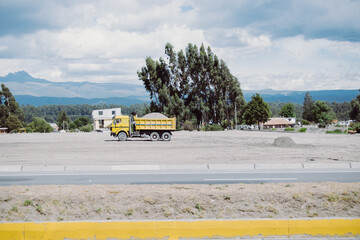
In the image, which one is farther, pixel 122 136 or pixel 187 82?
pixel 187 82

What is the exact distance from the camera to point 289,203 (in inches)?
296

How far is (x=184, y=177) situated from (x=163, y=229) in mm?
6843

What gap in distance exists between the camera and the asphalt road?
488 inches

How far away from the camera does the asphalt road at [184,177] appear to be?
488 inches

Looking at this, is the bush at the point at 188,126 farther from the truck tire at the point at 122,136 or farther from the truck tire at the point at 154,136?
the truck tire at the point at 122,136

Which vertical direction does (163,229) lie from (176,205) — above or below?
below

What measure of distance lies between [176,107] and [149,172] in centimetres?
4213

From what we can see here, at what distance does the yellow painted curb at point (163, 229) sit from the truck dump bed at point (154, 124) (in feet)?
90.3

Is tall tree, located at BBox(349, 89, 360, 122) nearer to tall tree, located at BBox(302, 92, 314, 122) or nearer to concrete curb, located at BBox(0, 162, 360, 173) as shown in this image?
tall tree, located at BBox(302, 92, 314, 122)

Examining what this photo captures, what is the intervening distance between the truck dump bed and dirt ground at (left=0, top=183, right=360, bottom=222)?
25945 mm

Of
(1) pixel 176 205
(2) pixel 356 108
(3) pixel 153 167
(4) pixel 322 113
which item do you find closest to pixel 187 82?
(3) pixel 153 167

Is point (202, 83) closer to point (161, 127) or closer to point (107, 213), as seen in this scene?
point (161, 127)

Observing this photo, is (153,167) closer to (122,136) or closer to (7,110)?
(122,136)

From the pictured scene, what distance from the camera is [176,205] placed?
736 centimetres
